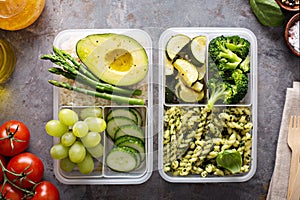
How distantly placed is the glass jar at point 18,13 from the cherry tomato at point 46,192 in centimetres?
59

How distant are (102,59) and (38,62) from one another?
0.99 feet

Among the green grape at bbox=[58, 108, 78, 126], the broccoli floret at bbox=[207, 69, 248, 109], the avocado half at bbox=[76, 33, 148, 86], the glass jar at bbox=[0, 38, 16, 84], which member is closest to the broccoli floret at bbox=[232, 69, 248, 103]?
the broccoli floret at bbox=[207, 69, 248, 109]

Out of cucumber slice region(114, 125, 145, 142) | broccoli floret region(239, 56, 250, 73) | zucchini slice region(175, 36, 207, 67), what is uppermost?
zucchini slice region(175, 36, 207, 67)

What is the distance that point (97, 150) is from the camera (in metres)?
1.74

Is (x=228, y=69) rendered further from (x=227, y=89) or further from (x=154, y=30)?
(x=154, y=30)

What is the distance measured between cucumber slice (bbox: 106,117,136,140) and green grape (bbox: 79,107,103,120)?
5 cm

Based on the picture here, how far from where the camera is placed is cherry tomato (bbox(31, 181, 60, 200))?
5.63ft

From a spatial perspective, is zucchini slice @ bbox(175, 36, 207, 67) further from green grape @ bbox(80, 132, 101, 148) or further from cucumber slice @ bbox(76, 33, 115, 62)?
green grape @ bbox(80, 132, 101, 148)

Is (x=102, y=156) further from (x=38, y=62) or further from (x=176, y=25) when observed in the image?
(x=176, y=25)

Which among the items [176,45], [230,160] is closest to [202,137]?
[230,160]

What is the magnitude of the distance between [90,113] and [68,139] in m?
0.12

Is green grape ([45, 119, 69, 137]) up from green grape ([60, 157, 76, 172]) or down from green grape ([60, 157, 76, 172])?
up

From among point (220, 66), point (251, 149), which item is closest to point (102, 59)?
point (220, 66)

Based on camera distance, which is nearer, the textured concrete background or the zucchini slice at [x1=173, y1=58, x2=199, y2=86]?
the zucchini slice at [x1=173, y1=58, x2=199, y2=86]
